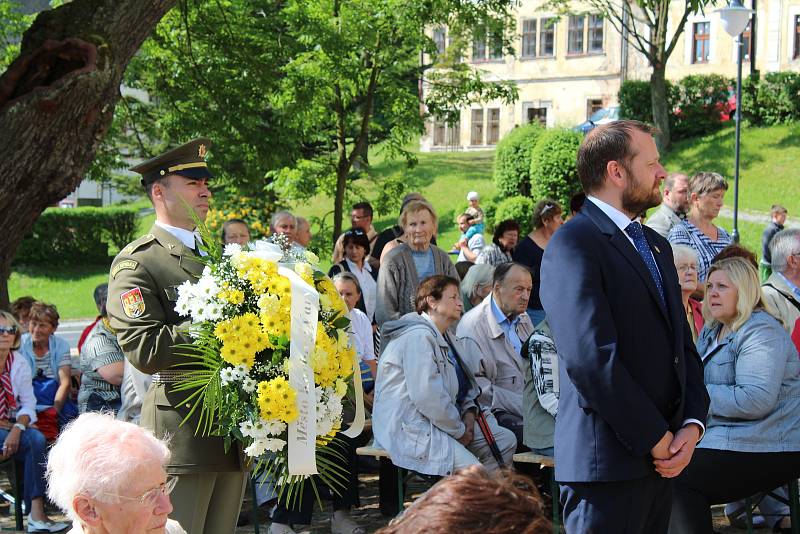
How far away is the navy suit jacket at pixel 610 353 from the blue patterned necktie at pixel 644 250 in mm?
27

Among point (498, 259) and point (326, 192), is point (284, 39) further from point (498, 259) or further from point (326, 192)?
point (498, 259)

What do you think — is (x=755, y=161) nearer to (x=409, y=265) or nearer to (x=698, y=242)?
(x=698, y=242)

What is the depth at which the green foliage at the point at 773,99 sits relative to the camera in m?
35.5

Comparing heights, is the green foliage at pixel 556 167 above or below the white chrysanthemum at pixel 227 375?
above

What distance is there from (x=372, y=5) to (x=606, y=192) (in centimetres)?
926

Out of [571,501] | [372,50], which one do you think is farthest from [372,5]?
[571,501]

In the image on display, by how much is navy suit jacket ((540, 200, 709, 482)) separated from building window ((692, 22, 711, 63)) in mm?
44345

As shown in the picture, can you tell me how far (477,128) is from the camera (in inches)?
2040

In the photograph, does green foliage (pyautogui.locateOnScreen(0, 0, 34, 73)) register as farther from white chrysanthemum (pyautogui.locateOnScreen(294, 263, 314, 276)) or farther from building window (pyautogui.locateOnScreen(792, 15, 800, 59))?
building window (pyautogui.locateOnScreen(792, 15, 800, 59))

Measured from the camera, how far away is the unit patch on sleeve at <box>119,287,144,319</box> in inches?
152

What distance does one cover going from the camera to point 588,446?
3.60 meters

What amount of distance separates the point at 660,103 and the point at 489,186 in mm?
6874

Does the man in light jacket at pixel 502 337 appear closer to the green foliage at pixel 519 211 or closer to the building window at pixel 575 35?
the green foliage at pixel 519 211

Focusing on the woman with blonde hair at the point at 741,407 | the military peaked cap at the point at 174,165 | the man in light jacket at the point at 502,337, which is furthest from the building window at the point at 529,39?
the military peaked cap at the point at 174,165
